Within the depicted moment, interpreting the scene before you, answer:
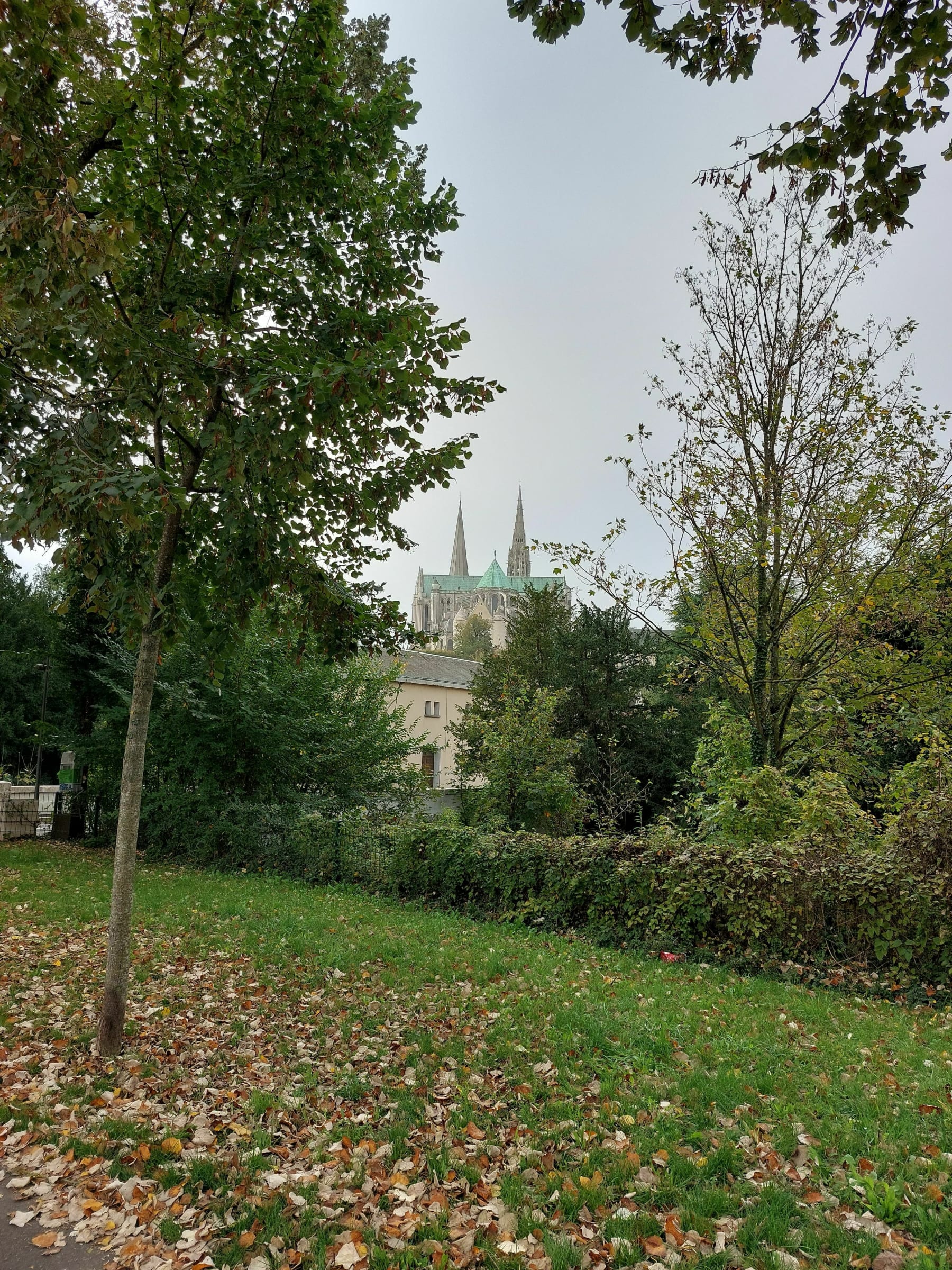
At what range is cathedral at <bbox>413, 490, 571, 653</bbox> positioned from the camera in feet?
296

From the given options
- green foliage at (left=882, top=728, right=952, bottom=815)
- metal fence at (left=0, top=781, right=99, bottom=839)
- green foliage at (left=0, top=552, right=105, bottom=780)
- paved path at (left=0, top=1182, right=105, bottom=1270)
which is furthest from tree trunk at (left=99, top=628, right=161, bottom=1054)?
metal fence at (left=0, top=781, right=99, bottom=839)

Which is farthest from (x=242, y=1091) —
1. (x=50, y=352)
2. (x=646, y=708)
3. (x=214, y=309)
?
(x=646, y=708)

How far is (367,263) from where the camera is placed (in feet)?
18.3

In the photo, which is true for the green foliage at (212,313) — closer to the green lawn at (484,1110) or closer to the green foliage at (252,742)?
the green lawn at (484,1110)

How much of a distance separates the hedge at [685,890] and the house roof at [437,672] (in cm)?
1506

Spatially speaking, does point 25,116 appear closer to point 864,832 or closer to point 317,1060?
point 317,1060

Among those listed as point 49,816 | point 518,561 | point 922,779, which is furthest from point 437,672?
point 518,561

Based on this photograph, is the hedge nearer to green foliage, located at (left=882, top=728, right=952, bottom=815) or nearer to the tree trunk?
green foliage, located at (left=882, top=728, right=952, bottom=815)

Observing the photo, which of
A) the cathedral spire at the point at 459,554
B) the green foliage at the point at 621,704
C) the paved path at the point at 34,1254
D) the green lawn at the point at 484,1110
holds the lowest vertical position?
the paved path at the point at 34,1254

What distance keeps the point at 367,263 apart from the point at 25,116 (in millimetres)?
2336

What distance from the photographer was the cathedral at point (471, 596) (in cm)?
9007

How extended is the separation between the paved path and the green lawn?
0.17 metres

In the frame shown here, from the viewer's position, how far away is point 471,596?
96.4 metres

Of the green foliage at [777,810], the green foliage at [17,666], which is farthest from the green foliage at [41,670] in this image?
the green foliage at [777,810]
